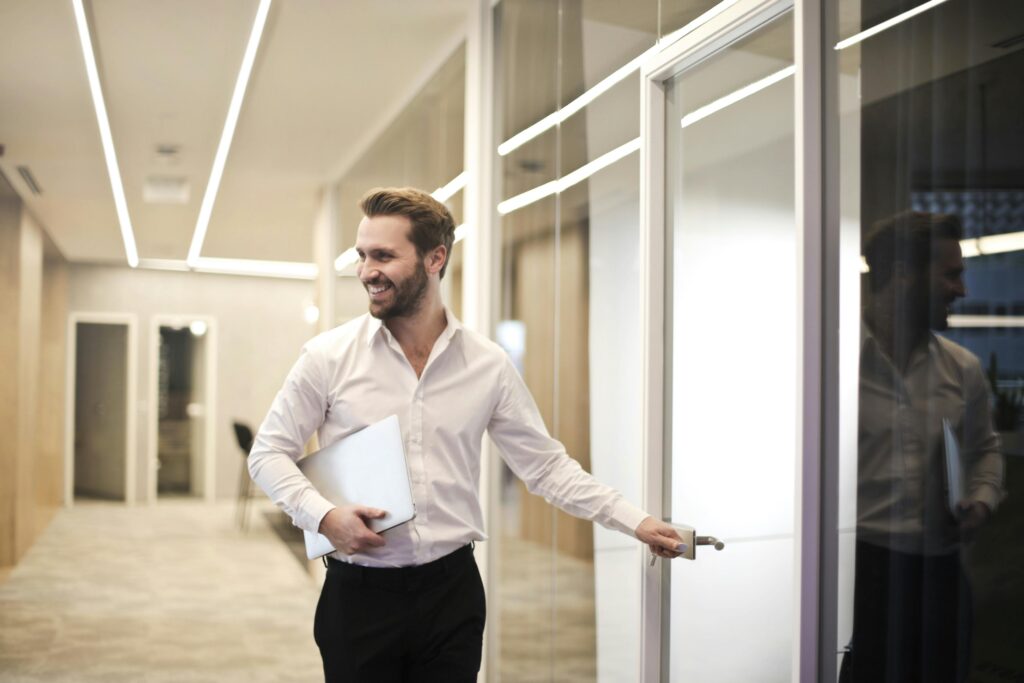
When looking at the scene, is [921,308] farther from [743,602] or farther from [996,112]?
[743,602]

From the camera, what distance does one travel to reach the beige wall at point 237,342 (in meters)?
9.30

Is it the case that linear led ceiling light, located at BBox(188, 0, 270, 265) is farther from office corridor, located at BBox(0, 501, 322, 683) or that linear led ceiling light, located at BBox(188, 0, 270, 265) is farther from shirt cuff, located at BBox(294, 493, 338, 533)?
shirt cuff, located at BBox(294, 493, 338, 533)

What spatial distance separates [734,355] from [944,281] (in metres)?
0.63

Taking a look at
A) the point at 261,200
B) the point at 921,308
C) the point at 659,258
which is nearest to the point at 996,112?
the point at 921,308

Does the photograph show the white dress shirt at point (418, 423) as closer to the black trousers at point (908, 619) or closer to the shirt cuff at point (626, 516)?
the shirt cuff at point (626, 516)

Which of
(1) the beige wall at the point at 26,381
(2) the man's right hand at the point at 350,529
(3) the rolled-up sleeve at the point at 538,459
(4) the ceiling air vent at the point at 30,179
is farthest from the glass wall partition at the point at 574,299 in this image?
(4) the ceiling air vent at the point at 30,179

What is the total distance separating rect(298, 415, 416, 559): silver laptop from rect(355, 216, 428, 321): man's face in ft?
0.91

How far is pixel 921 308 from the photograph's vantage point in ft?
5.60

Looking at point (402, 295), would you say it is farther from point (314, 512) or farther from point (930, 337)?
point (930, 337)

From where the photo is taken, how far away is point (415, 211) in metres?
2.08

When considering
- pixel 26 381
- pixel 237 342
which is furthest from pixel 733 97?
pixel 237 342

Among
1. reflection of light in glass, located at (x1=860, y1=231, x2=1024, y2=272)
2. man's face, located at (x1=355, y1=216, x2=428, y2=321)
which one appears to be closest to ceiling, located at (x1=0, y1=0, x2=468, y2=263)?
man's face, located at (x1=355, y1=216, x2=428, y2=321)

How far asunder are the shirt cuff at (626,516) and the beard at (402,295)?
2.12ft

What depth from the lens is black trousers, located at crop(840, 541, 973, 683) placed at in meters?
1.62
